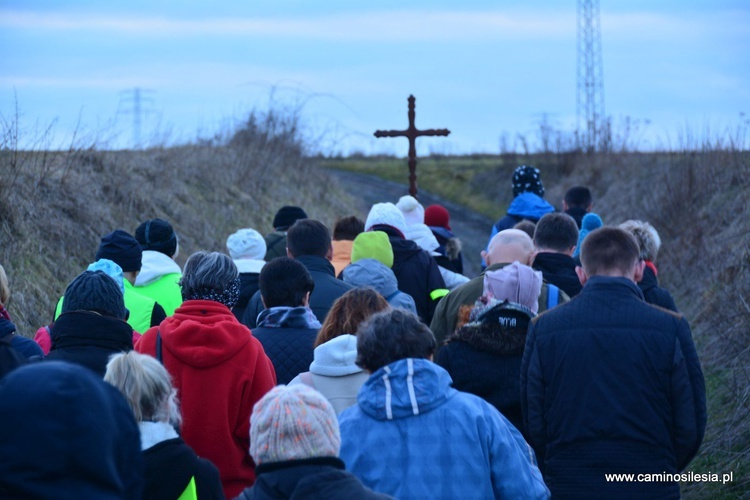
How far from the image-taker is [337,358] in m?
4.49

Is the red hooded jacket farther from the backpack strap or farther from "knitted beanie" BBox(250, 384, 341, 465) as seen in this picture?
the backpack strap

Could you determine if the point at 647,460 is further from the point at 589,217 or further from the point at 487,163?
the point at 487,163

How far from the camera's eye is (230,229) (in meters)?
16.5

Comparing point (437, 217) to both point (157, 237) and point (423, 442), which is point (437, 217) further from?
point (423, 442)

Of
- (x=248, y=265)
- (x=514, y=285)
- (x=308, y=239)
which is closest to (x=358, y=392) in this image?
(x=514, y=285)

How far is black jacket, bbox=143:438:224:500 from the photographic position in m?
3.46

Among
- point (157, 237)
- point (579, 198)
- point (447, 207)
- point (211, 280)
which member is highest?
point (579, 198)

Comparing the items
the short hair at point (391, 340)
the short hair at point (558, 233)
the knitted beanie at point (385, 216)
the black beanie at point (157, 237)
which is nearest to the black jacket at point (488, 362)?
the short hair at point (391, 340)

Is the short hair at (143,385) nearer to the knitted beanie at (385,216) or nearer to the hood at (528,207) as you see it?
the knitted beanie at (385,216)

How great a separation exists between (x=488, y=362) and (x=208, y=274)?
1.47 m

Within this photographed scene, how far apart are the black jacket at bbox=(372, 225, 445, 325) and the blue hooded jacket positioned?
547 centimetres

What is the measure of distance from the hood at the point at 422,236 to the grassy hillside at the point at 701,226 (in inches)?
117

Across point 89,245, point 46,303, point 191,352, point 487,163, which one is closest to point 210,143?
point 89,245

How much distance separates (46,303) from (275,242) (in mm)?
2448
